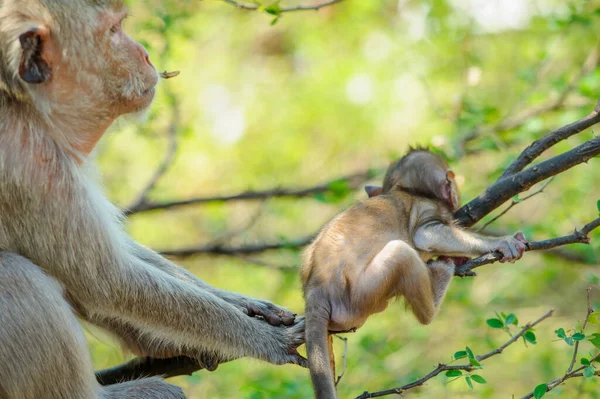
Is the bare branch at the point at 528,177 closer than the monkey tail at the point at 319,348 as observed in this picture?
No

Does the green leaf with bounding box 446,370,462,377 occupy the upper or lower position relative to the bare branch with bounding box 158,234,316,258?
lower

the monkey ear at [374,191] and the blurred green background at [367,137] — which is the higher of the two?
the blurred green background at [367,137]

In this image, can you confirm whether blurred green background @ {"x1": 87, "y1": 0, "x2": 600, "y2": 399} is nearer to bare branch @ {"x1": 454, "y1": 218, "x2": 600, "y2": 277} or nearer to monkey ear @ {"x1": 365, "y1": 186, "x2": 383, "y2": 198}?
monkey ear @ {"x1": 365, "y1": 186, "x2": 383, "y2": 198}

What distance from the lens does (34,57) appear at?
4156 mm

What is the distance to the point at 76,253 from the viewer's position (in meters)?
4.26

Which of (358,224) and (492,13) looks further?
(492,13)

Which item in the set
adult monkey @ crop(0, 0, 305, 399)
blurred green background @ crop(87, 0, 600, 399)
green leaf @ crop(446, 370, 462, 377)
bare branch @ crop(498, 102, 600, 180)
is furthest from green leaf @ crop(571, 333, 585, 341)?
blurred green background @ crop(87, 0, 600, 399)

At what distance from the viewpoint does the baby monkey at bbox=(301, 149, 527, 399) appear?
4.18m

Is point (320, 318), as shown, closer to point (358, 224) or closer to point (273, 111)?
point (358, 224)

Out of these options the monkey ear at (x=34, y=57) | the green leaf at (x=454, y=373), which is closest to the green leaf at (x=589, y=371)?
the green leaf at (x=454, y=373)

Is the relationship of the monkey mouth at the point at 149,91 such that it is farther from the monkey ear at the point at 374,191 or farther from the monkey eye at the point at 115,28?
the monkey ear at the point at 374,191

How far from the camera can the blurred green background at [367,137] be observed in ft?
26.1

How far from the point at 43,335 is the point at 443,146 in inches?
179

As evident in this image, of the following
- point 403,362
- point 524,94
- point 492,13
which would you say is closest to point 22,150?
point 524,94
